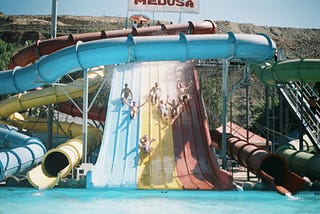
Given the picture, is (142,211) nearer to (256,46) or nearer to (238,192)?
(238,192)

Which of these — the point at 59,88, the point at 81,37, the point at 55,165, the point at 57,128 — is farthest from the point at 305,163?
the point at 57,128

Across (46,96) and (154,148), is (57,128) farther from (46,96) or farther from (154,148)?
(154,148)

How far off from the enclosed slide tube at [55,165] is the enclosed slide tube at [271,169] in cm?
449

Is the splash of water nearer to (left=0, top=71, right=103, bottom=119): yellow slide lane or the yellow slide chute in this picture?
the yellow slide chute

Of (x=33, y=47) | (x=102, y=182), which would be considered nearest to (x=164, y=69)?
(x=33, y=47)

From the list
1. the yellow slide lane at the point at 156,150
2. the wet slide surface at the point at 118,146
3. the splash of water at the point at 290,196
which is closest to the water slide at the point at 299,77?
the splash of water at the point at 290,196

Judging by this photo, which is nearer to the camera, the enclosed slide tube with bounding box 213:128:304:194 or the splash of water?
the splash of water

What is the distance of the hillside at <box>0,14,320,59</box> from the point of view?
48.6 meters

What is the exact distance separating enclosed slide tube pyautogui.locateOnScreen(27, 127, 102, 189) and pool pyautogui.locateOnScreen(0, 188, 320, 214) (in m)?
0.27

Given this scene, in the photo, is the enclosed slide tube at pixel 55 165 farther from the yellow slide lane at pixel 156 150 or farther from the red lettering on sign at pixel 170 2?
the red lettering on sign at pixel 170 2

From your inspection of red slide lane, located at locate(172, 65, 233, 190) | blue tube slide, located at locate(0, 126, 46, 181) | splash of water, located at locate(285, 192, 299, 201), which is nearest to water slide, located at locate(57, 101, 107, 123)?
blue tube slide, located at locate(0, 126, 46, 181)

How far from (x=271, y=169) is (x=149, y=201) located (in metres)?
3.86

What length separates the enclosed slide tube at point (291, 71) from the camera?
451 inches

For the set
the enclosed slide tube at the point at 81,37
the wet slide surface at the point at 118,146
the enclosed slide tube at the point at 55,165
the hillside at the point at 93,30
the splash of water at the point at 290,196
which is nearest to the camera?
the splash of water at the point at 290,196
